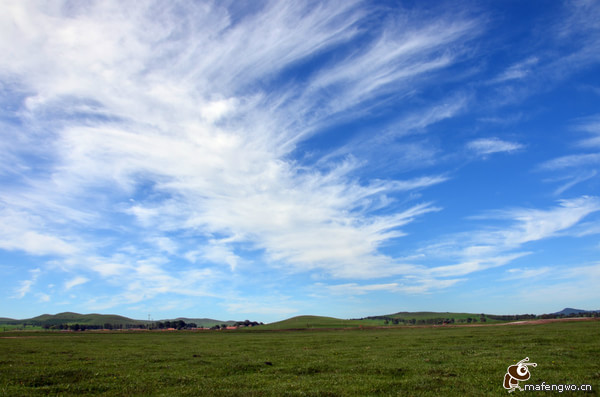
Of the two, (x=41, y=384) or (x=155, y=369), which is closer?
(x=41, y=384)

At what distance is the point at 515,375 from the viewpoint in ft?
78.9

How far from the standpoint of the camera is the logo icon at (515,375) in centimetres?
2120

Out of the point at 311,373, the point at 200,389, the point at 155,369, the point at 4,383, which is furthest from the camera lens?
the point at 155,369

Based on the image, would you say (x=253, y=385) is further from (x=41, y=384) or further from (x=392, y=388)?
(x=41, y=384)

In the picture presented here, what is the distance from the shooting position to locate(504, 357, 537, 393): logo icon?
21203 millimetres

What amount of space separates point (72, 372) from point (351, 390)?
23540 millimetres

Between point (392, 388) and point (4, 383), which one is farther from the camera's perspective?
point (4, 383)

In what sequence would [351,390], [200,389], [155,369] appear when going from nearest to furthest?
[351,390]
[200,389]
[155,369]

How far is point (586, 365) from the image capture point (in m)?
26.3

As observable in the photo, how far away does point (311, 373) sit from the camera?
28.7 meters

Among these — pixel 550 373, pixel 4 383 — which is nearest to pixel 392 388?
pixel 550 373

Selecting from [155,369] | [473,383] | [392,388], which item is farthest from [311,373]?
[155,369]

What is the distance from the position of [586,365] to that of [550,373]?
5.39 meters

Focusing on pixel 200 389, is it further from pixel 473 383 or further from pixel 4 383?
pixel 473 383
